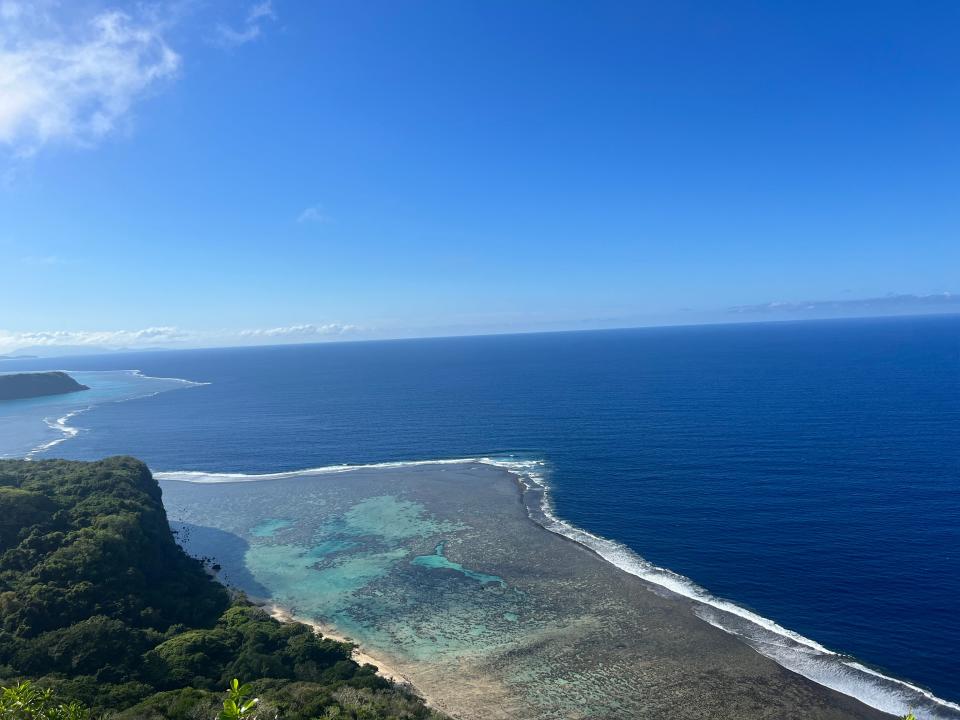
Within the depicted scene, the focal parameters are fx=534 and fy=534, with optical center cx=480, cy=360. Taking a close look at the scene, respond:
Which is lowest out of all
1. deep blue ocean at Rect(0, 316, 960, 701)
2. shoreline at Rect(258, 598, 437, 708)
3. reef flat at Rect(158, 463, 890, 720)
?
shoreline at Rect(258, 598, 437, 708)

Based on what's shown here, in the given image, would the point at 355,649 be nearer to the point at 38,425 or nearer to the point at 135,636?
the point at 135,636

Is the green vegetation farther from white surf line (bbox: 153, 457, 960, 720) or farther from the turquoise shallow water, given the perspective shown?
the turquoise shallow water

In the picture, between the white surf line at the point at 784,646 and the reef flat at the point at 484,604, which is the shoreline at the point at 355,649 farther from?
the white surf line at the point at 784,646

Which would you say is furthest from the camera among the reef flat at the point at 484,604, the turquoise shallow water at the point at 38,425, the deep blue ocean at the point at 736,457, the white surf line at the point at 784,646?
the turquoise shallow water at the point at 38,425

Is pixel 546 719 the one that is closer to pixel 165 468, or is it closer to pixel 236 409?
pixel 165 468

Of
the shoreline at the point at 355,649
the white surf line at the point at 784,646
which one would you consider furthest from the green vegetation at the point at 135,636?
the white surf line at the point at 784,646

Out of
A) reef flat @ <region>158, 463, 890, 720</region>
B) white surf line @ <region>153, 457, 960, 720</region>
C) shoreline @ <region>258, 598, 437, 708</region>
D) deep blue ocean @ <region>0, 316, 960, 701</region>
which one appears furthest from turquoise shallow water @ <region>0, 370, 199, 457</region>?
white surf line @ <region>153, 457, 960, 720</region>

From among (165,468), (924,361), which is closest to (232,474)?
(165,468)

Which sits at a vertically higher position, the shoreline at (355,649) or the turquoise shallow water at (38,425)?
the turquoise shallow water at (38,425)
